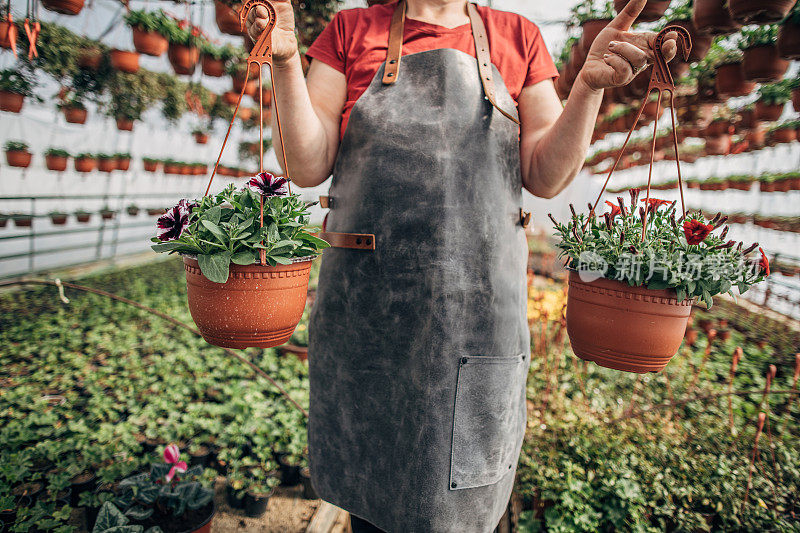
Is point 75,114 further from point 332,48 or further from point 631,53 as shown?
point 631,53

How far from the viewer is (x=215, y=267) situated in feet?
2.75

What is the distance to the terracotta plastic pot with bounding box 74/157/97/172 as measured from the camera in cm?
647

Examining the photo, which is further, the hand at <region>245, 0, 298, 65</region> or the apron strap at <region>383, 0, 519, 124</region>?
the apron strap at <region>383, 0, 519, 124</region>

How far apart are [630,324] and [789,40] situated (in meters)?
2.45

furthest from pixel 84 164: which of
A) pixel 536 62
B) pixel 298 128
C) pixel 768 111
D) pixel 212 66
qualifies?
pixel 768 111

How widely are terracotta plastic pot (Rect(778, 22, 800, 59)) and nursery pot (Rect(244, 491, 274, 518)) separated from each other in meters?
3.49

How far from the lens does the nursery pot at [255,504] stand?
206 cm

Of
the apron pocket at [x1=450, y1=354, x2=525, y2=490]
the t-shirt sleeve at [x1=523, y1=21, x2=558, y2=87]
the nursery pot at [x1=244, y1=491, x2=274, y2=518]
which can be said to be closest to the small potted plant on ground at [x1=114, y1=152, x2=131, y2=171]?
the nursery pot at [x1=244, y1=491, x2=274, y2=518]

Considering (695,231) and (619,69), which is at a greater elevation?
(619,69)

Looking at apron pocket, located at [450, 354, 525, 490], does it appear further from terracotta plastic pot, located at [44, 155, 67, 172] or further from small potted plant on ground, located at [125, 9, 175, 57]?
terracotta plastic pot, located at [44, 155, 67, 172]

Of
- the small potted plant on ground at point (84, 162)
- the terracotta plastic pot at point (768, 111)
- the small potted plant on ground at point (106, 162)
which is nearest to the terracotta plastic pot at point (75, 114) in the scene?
the small potted plant on ground at point (84, 162)

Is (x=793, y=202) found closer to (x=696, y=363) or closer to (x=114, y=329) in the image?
(x=696, y=363)

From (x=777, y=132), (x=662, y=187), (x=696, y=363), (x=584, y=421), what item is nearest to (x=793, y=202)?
(x=662, y=187)

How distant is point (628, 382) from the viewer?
3268mm
